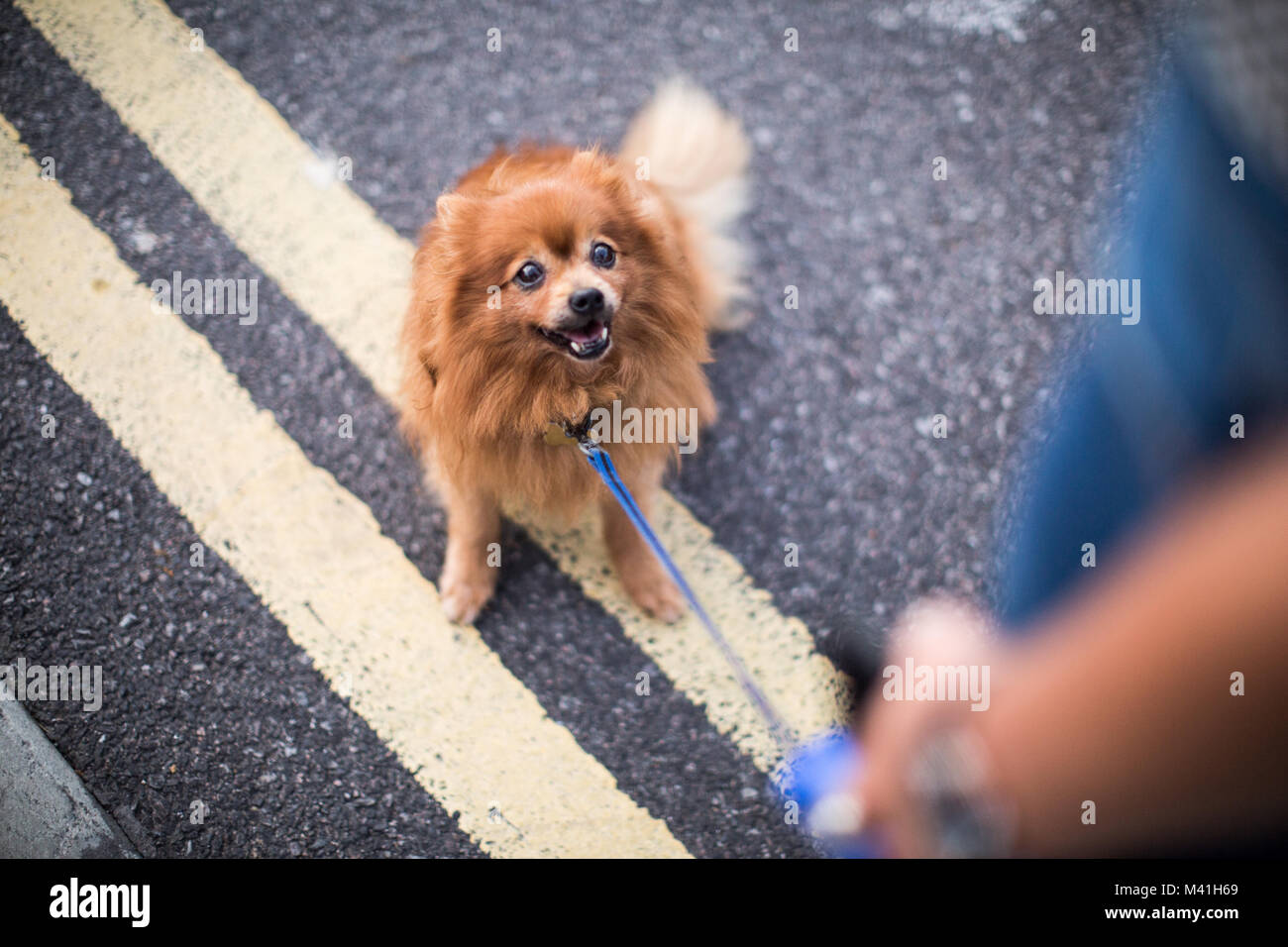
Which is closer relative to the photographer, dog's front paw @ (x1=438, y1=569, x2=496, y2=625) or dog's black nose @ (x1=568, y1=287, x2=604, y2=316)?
dog's black nose @ (x1=568, y1=287, x2=604, y2=316)

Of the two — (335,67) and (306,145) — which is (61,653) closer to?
(306,145)

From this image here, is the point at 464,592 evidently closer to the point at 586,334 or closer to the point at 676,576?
the point at 676,576

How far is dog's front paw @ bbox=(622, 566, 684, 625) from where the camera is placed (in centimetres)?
275

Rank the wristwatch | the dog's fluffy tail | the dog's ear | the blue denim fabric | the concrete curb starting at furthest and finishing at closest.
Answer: the dog's fluffy tail → the concrete curb → the dog's ear → the wristwatch → the blue denim fabric

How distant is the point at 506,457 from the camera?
2340mm

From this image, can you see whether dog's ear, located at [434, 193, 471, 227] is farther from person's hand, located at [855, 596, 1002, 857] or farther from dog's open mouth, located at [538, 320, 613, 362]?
person's hand, located at [855, 596, 1002, 857]

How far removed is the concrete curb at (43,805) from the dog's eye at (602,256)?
2.34m

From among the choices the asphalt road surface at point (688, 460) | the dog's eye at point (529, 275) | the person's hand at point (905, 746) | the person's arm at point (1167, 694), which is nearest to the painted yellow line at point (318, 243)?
the asphalt road surface at point (688, 460)

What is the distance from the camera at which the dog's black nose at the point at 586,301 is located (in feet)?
6.36

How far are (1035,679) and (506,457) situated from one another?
1.50 metres

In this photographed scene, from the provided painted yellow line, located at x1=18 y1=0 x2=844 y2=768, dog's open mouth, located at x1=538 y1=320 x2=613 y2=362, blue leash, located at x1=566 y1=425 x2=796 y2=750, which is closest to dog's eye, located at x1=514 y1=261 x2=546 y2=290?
dog's open mouth, located at x1=538 y1=320 x2=613 y2=362

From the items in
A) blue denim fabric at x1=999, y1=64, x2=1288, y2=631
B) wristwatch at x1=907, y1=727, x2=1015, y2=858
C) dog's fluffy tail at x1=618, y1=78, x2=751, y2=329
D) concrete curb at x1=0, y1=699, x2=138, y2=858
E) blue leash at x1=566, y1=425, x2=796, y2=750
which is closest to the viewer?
blue denim fabric at x1=999, y1=64, x2=1288, y2=631

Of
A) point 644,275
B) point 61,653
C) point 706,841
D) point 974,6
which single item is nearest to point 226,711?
point 61,653

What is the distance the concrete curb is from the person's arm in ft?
8.71
